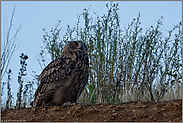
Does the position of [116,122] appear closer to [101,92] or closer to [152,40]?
[101,92]

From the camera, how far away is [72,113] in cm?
365

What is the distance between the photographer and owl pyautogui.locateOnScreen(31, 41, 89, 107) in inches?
155

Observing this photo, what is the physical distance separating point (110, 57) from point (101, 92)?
2.60ft

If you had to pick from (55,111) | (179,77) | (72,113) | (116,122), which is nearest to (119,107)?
(116,122)

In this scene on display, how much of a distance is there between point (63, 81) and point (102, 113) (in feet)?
2.59

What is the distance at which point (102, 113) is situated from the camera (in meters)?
3.62

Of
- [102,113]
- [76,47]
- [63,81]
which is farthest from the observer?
[76,47]

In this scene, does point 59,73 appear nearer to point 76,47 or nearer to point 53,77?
point 53,77

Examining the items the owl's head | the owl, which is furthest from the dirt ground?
the owl's head

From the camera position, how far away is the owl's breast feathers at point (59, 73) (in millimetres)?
3949

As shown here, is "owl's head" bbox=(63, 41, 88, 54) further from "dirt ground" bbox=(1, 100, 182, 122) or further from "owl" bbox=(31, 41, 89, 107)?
"dirt ground" bbox=(1, 100, 182, 122)

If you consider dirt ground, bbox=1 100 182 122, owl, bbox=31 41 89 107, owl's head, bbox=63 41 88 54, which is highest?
owl's head, bbox=63 41 88 54

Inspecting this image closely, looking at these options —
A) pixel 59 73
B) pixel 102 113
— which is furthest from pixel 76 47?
pixel 102 113

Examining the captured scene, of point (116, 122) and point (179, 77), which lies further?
point (179, 77)
